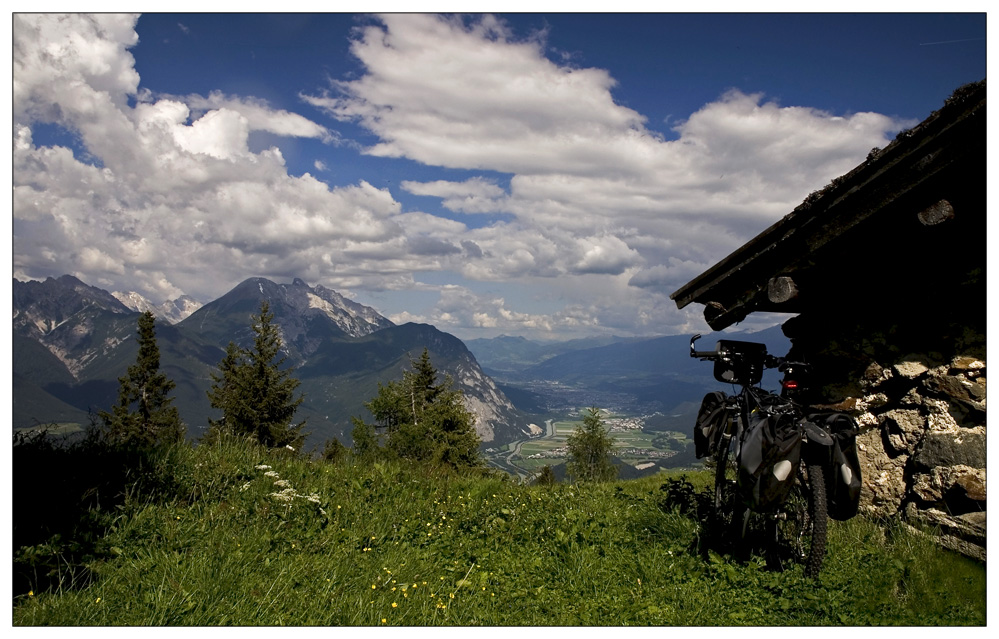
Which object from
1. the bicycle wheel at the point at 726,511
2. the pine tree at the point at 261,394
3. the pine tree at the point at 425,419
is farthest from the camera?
the pine tree at the point at 261,394

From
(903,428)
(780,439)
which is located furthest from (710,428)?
(903,428)

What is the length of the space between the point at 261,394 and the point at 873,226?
42728mm

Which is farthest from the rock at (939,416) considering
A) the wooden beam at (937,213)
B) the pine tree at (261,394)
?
the pine tree at (261,394)

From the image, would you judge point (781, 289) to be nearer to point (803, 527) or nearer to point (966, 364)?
point (966, 364)

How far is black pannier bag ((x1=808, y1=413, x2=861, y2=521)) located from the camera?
4715mm

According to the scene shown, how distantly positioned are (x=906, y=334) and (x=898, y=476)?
4.72 feet

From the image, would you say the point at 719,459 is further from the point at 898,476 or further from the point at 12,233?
the point at 12,233

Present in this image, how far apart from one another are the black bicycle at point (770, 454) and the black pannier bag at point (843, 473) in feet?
0.04

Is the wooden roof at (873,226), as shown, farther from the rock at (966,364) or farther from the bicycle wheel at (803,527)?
the bicycle wheel at (803,527)

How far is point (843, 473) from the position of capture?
4.75 meters

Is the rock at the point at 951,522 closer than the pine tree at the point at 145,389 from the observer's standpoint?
Yes

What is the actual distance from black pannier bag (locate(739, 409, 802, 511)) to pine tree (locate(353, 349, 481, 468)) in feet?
79.1

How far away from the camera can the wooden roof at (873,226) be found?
4.84m

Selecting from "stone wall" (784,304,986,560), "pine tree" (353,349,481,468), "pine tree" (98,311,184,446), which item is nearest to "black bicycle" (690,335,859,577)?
"stone wall" (784,304,986,560)
